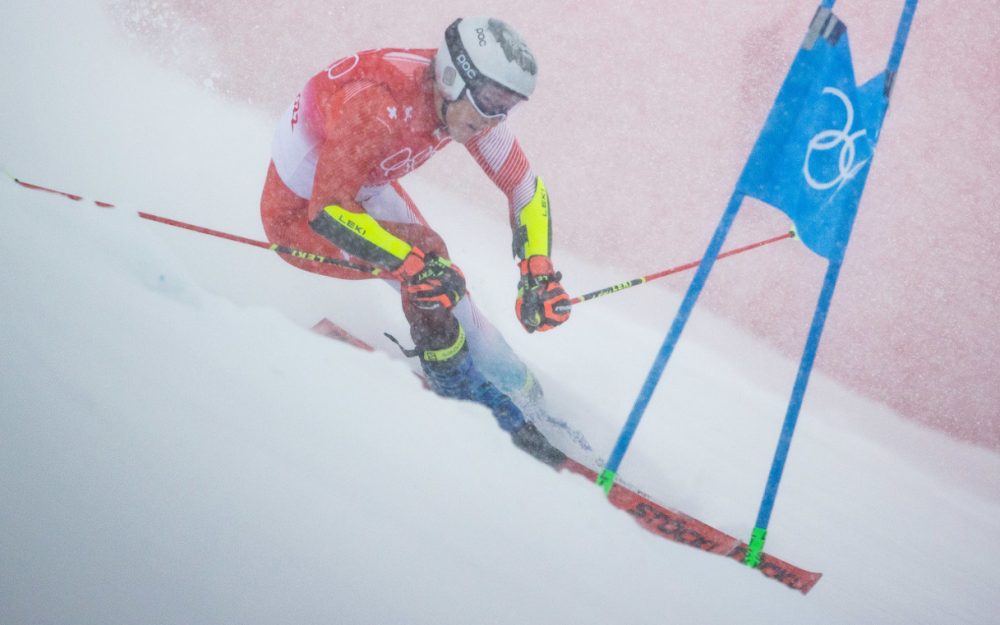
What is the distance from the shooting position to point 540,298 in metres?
1.49

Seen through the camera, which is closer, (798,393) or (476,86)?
(476,86)

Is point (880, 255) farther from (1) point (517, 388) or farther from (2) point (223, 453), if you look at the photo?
(2) point (223, 453)

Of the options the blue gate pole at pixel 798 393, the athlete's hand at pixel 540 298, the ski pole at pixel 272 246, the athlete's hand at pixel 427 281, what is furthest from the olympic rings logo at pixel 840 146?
the ski pole at pixel 272 246

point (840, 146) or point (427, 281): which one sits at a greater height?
point (840, 146)

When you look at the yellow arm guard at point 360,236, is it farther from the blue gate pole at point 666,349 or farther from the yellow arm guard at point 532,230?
the blue gate pole at point 666,349

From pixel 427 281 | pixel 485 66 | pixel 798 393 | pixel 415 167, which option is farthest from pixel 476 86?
pixel 798 393

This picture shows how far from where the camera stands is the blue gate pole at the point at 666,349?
1.26m

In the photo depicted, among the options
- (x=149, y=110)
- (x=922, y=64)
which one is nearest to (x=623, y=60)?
(x=922, y=64)

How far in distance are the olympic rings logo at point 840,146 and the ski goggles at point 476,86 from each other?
62cm

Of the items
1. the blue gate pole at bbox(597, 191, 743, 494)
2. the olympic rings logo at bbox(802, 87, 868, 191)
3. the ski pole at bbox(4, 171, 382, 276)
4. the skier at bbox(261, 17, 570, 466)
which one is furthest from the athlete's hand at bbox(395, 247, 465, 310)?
the olympic rings logo at bbox(802, 87, 868, 191)

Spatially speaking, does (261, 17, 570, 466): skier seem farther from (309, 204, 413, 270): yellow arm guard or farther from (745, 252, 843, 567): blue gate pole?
(745, 252, 843, 567): blue gate pole

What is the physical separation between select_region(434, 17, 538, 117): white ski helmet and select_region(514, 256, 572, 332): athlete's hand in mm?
450

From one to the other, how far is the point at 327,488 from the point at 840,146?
122cm

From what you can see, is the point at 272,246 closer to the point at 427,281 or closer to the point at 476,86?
the point at 427,281
